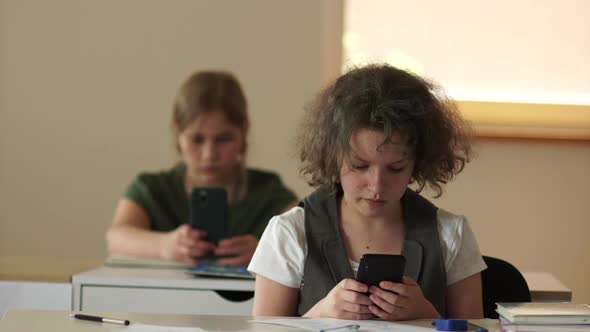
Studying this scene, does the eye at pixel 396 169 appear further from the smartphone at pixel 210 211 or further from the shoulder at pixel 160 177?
the shoulder at pixel 160 177

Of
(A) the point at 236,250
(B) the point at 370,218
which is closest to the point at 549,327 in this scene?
(B) the point at 370,218

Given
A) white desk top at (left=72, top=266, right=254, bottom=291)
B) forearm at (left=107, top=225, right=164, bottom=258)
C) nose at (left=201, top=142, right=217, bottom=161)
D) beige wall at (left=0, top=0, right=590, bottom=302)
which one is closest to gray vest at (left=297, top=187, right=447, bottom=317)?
white desk top at (left=72, top=266, right=254, bottom=291)

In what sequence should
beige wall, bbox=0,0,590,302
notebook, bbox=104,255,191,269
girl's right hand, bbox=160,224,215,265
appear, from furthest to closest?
beige wall, bbox=0,0,590,302, girl's right hand, bbox=160,224,215,265, notebook, bbox=104,255,191,269

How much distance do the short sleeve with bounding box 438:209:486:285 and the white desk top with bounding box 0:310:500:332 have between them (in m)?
0.19

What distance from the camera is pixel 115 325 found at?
1.54 metres

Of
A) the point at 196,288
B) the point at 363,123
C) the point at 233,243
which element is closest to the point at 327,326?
the point at 363,123

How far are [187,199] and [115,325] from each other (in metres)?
1.82

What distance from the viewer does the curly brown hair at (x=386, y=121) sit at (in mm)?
1739

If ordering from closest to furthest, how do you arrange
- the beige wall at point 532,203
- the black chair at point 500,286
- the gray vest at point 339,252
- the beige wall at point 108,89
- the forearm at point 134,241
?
the gray vest at point 339,252 < the black chair at point 500,286 < the forearm at point 134,241 < the beige wall at point 108,89 < the beige wall at point 532,203

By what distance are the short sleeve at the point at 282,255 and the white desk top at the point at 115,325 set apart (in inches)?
6.8

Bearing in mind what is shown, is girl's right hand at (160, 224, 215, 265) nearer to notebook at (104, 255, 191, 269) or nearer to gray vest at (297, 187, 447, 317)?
notebook at (104, 255, 191, 269)

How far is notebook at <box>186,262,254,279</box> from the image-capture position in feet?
8.01

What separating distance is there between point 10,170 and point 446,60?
5.85ft

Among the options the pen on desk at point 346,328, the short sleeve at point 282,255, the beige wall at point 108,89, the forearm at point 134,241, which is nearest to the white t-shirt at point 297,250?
the short sleeve at point 282,255
